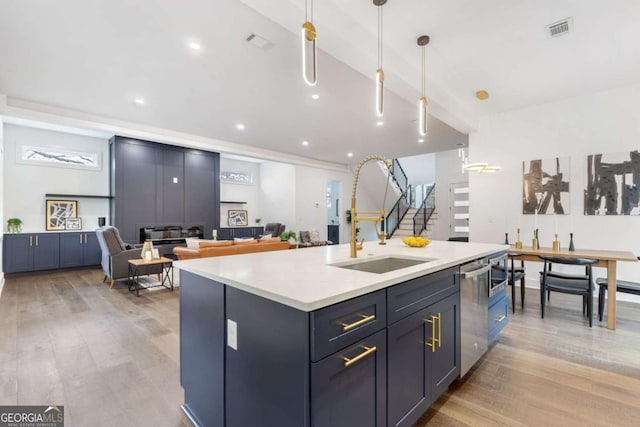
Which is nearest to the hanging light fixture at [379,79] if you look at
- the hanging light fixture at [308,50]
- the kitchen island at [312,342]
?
the hanging light fixture at [308,50]

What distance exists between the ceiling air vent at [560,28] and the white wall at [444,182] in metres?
6.72

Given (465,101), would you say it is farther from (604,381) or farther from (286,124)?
(604,381)

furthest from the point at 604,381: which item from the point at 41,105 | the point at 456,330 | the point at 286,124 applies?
the point at 41,105

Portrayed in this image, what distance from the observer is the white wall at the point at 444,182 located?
9500 mm

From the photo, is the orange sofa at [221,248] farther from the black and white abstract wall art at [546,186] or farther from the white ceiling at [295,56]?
the black and white abstract wall art at [546,186]

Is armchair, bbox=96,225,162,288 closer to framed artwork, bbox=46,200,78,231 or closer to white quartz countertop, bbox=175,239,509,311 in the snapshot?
framed artwork, bbox=46,200,78,231

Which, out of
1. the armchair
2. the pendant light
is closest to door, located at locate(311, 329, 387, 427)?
the pendant light

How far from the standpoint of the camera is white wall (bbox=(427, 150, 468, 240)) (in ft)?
31.2

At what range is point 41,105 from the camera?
498cm

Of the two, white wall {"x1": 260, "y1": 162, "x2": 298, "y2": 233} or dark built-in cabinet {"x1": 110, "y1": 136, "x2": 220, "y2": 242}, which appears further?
white wall {"x1": 260, "y1": 162, "x2": 298, "y2": 233}

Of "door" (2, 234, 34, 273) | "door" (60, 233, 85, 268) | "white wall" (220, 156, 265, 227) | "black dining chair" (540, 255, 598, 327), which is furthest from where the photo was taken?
"white wall" (220, 156, 265, 227)

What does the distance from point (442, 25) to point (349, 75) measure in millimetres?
1289

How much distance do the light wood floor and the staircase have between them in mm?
5921

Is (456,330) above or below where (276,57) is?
below
